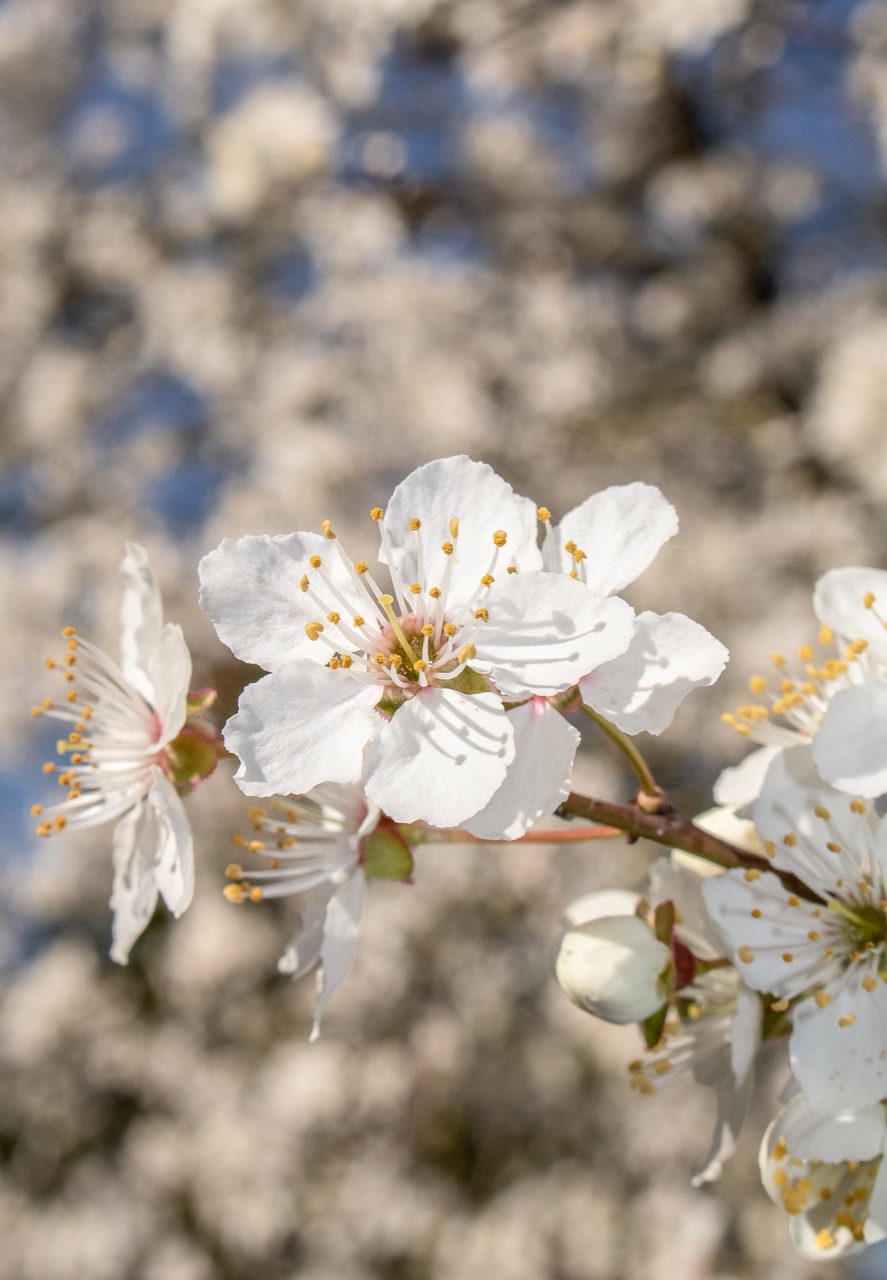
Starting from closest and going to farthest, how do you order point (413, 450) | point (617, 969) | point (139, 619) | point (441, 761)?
point (441, 761)
point (617, 969)
point (139, 619)
point (413, 450)

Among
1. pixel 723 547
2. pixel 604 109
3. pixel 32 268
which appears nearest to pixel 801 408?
pixel 723 547

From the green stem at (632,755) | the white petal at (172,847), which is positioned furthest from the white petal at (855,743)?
the white petal at (172,847)

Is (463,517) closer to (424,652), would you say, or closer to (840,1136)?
(424,652)

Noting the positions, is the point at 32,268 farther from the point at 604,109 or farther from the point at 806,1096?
the point at 806,1096

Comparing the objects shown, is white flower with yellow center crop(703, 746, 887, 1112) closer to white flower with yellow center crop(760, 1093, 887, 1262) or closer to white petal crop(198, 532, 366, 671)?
white flower with yellow center crop(760, 1093, 887, 1262)

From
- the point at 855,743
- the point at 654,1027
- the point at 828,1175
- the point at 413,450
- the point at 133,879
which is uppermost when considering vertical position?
the point at 855,743

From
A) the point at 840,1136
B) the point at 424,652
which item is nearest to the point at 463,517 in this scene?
the point at 424,652

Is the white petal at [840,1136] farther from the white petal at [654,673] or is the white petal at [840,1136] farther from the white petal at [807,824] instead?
the white petal at [654,673]
